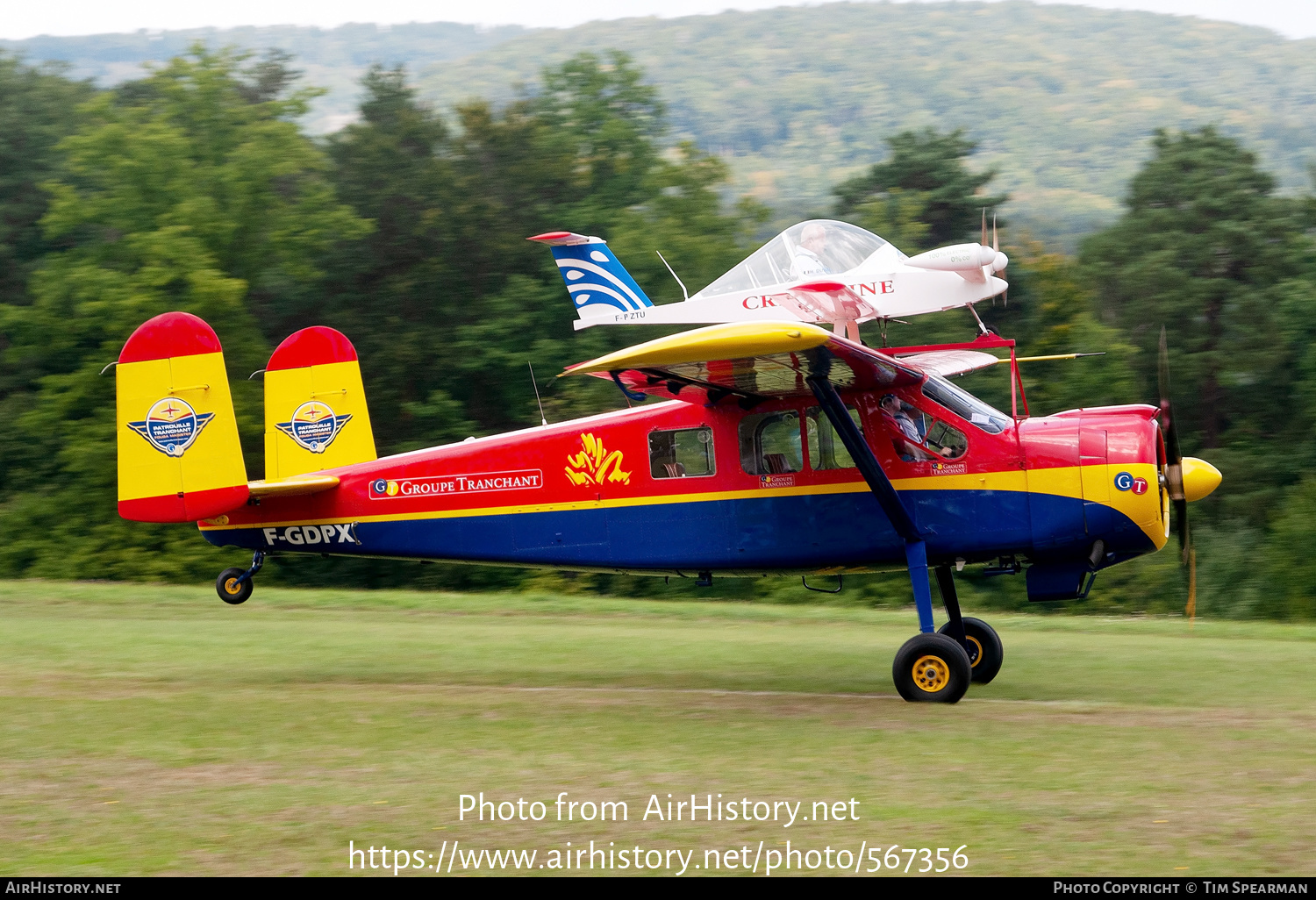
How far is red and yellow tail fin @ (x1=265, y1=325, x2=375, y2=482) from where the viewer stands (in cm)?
1298

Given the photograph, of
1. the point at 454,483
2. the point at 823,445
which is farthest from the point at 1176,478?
the point at 454,483

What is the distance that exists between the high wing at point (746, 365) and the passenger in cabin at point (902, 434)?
0.62 feet

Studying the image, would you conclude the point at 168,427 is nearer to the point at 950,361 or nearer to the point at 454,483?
the point at 454,483

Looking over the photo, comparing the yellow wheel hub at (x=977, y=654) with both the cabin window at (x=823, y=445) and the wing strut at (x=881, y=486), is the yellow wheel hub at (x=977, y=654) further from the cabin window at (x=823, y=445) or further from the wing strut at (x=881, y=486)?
the cabin window at (x=823, y=445)

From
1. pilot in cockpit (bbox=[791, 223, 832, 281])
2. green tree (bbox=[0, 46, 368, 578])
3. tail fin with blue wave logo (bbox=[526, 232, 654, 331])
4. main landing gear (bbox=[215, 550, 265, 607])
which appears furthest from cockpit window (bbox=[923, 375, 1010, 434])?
green tree (bbox=[0, 46, 368, 578])

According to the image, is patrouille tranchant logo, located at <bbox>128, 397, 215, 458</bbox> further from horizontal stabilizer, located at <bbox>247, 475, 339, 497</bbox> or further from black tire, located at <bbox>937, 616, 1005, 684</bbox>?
black tire, located at <bbox>937, 616, 1005, 684</bbox>

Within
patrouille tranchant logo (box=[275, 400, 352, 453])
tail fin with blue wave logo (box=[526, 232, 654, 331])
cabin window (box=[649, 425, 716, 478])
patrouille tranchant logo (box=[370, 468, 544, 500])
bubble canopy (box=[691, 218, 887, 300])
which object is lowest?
tail fin with blue wave logo (box=[526, 232, 654, 331])

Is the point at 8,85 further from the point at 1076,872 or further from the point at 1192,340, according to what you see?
the point at 1076,872

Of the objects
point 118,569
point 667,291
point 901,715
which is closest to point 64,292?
point 118,569

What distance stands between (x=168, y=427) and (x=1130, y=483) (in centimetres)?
839

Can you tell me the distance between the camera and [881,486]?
10352 mm

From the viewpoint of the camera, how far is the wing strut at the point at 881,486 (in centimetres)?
1002

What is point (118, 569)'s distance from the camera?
2867 cm

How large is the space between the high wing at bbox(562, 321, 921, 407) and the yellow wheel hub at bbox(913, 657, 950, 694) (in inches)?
90.9
